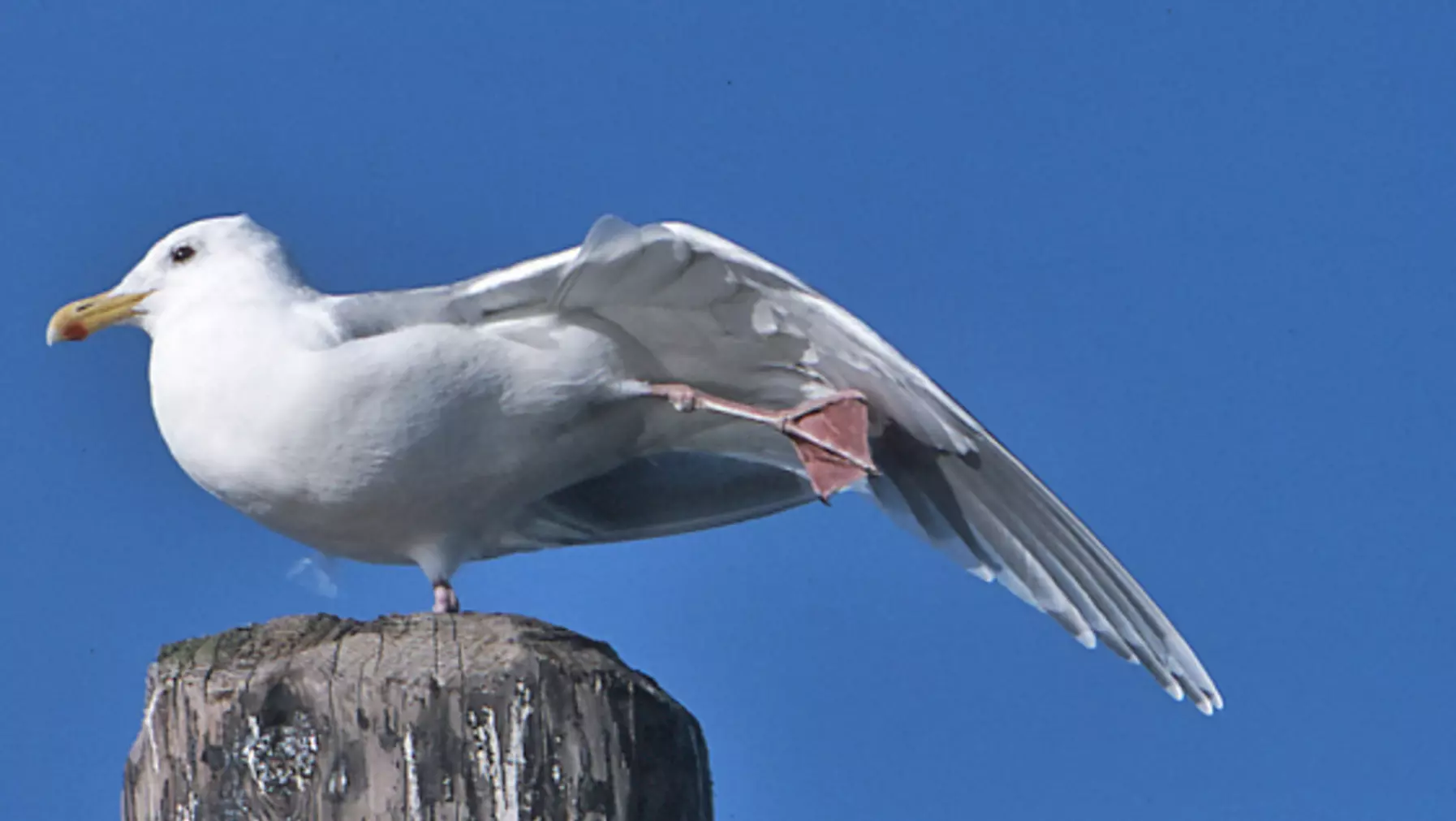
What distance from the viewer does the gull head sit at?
4.81 meters

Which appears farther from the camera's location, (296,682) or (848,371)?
(848,371)

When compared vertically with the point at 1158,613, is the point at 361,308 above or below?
above

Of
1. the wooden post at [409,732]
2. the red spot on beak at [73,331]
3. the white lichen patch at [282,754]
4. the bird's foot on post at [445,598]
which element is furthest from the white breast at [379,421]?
the white lichen patch at [282,754]

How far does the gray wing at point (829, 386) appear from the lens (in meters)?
4.28

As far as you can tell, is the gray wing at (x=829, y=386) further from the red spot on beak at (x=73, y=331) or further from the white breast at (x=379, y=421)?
the red spot on beak at (x=73, y=331)

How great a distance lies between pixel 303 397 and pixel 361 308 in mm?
318

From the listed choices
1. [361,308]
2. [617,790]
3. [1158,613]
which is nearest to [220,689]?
[617,790]

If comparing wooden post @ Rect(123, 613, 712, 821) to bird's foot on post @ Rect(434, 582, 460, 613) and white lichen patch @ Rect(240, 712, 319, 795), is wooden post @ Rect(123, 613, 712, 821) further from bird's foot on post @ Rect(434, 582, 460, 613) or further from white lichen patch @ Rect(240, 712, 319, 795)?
bird's foot on post @ Rect(434, 582, 460, 613)

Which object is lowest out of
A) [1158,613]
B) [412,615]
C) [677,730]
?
[677,730]

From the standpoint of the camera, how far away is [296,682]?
3137 millimetres

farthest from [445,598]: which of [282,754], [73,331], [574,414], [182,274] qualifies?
[282,754]

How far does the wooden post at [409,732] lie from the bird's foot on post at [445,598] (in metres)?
1.20

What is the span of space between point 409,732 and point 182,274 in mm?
2314

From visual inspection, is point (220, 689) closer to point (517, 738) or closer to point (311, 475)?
point (517, 738)
